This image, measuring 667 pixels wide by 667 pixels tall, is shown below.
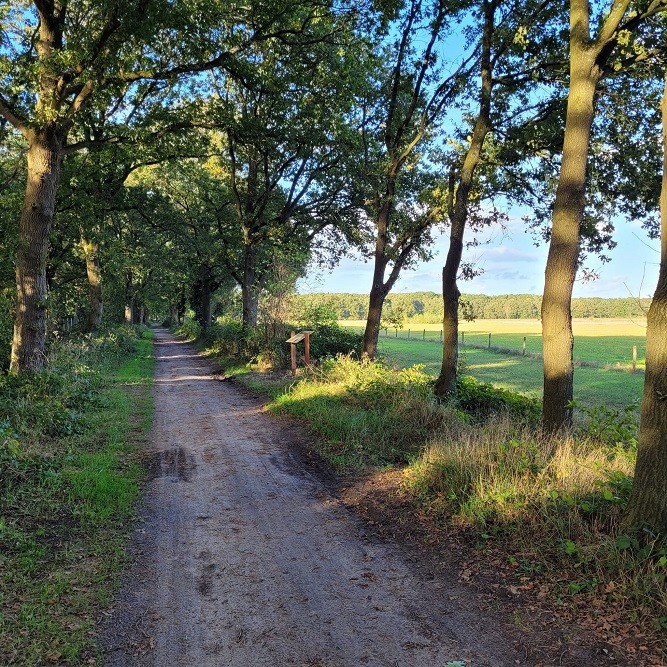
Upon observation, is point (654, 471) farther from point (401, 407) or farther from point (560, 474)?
point (401, 407)

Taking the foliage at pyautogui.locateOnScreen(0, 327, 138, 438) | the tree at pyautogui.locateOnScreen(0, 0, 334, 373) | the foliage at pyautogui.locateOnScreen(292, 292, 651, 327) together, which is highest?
the tree at pyautogui.locateOnScreen(0, 0, 334, 373)

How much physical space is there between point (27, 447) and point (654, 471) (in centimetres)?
734

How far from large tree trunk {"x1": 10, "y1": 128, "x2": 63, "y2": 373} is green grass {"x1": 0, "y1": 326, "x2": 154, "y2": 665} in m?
2.79

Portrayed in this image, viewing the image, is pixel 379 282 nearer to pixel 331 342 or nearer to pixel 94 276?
pixel 331 342

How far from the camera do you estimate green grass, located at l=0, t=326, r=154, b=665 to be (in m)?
3.29

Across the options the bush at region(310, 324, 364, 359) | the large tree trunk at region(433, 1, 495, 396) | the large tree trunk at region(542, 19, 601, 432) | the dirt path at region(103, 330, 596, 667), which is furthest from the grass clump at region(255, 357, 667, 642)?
the bush at region(310, 324, 364, 359)

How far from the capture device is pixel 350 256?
26.2 meters

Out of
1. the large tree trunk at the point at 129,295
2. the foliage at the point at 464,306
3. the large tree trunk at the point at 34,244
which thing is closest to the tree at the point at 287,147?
the foliage at the point at 464,306

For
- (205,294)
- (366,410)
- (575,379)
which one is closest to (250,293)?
(366,410)

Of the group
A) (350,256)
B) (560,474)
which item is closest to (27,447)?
(560,474)

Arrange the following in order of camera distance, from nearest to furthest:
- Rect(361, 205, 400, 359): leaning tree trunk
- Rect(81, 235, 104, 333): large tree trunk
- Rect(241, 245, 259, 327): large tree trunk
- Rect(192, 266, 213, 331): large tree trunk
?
Rect(361, 205, 400, 359): leaning tree trunk < Rect(81, 235, 104, 333): large tree trunk < Rect(241, 245, 259, 327): large tree trunk < Rect(192, 266, 213, 331): large tree trunk

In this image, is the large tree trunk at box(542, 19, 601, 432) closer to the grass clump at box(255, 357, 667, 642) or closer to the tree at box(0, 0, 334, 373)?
the grass clump at box(255, 357, 667, 642)

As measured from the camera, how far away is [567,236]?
7.08 metres

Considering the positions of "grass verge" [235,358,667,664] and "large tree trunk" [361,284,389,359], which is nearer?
"grass verge" [235,358,667,664]
